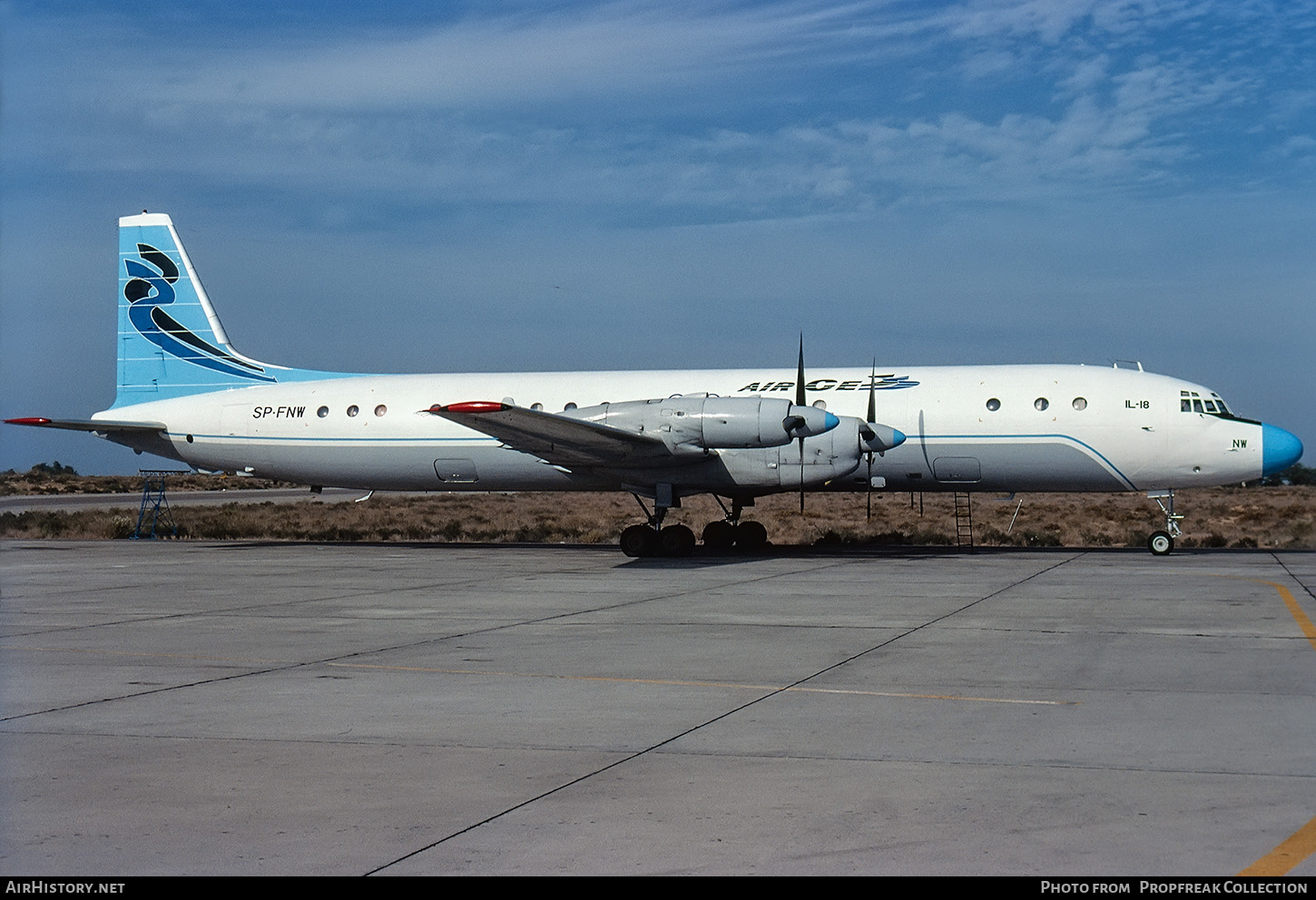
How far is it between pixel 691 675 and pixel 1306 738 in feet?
15.6

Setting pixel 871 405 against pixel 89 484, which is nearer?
pixel 871 405

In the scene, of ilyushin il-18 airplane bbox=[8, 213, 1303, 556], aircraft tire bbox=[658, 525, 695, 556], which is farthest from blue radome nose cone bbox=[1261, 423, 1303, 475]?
aircraft tire bbox=[658, 525, 695, 556]

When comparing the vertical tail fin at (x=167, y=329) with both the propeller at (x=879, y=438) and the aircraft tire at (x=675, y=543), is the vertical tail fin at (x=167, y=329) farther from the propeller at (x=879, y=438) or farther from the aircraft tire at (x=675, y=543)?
the propeller at (x=879, y=438)

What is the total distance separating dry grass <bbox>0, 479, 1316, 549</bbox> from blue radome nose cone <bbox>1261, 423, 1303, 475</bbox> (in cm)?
479

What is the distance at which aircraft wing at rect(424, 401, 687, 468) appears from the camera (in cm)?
2203

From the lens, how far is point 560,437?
2355 cm

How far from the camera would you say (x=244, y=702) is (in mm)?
9281

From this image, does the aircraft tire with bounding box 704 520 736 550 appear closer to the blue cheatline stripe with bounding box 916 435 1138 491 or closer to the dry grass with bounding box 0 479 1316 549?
the dry grass with bounding box 0 479 1316 549

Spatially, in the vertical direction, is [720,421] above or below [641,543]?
above

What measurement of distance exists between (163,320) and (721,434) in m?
16.1

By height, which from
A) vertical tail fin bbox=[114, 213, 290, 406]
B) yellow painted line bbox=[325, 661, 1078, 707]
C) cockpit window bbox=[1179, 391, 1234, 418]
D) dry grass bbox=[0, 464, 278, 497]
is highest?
vertical tail fin bbox=[114, 213, 290, 406]

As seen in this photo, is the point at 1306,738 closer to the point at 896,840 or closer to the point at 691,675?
the point at 896,840

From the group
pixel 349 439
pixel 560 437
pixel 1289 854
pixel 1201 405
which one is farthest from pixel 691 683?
pixel 349 439

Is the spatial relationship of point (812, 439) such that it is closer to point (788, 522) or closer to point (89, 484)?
point (788, 522)
